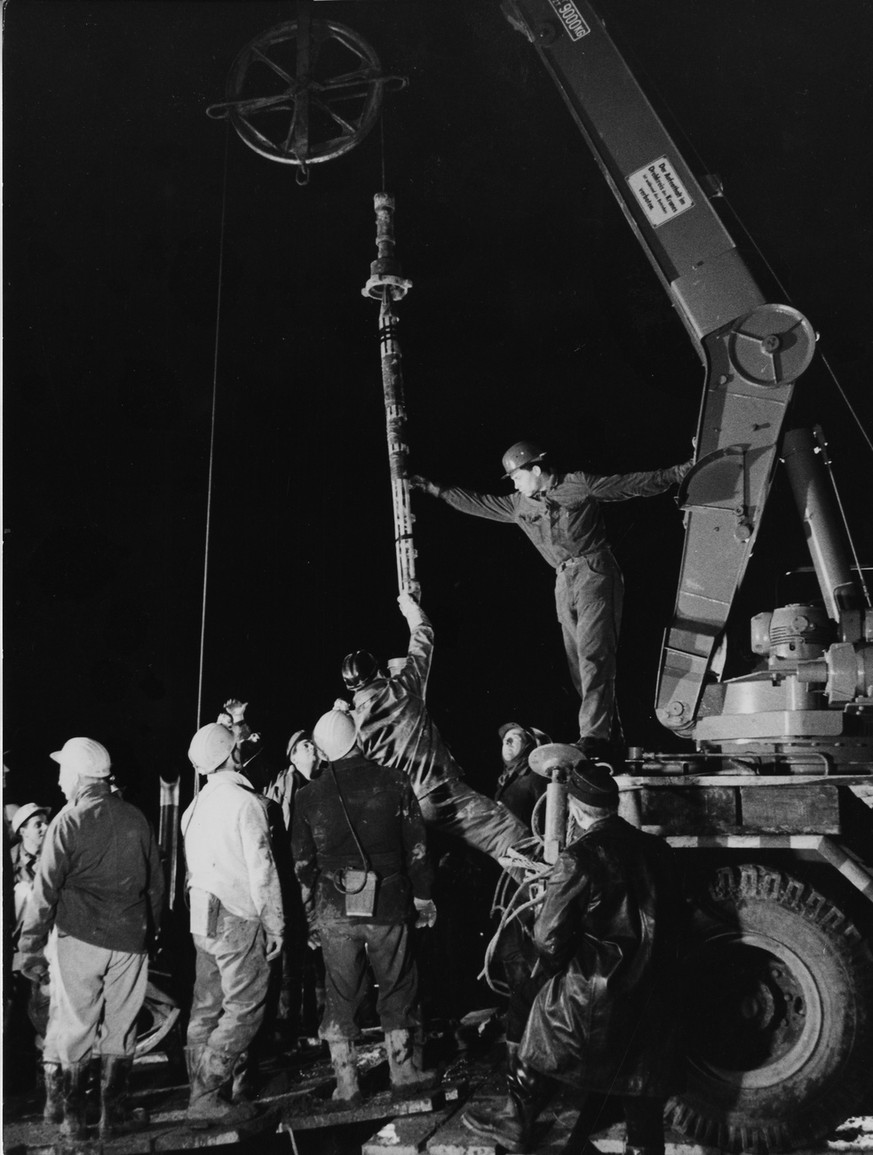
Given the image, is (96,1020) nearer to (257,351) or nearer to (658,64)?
(257,351)

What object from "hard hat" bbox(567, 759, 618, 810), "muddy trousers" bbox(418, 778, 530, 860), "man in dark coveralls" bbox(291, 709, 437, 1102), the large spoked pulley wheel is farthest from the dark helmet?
the large spoked pulley wheel

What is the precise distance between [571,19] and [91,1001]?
6.13 meters

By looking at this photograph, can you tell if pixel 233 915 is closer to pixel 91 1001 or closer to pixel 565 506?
pixel 91 1001

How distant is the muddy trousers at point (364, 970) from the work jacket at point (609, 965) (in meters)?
1.08

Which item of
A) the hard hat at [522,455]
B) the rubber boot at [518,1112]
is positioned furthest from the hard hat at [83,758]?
the hard hat at [522,455]

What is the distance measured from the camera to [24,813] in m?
5.96

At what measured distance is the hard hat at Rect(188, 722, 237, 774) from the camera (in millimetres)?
5328

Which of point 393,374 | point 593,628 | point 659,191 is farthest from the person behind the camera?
point 393,374

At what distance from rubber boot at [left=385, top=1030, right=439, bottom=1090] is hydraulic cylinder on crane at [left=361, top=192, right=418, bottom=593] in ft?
8.83

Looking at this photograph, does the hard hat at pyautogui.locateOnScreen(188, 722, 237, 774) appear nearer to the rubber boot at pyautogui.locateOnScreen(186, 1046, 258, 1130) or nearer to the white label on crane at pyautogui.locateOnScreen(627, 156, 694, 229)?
the rubber boot at pyautogui.locateOnScreen(186, 1046, 258, 1130)

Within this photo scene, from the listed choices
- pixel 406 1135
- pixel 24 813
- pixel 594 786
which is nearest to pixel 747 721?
pixel 594 786

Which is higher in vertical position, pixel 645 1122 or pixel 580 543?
pixel 580 543

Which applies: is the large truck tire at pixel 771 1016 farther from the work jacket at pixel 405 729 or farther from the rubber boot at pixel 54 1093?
the rubber boot at pixel 54 1093

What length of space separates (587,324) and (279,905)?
13.5ft
